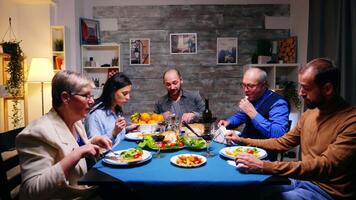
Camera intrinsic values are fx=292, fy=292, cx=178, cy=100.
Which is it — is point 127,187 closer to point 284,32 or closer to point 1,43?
point 1,43

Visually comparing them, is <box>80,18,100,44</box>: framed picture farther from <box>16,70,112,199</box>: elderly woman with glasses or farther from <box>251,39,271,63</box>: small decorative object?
<box>16,70,112,199</box>: elderly woman with glasses

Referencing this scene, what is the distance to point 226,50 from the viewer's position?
4547mm

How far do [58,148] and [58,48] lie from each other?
317 cm

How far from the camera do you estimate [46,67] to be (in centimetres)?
387

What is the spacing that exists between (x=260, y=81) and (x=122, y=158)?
1.39m

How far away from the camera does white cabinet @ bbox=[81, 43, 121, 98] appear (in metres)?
4.43

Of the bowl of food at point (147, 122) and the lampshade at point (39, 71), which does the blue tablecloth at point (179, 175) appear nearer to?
the bowl of food at point (147, 122)

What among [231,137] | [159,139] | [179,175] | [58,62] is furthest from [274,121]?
[58,62]

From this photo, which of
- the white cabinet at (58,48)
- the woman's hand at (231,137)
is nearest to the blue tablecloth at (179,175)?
the woman's hand at (231,137)

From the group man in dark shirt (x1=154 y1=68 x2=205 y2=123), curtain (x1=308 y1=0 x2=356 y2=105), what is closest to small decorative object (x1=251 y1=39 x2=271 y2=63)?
curtain (x1=308 y1=0 x2=356 y2=105)

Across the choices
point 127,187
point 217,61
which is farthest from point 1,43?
point 127,187

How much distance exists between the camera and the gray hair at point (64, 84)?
1.46 m

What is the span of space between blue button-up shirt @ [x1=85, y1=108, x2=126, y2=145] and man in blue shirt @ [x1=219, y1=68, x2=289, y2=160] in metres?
0.95

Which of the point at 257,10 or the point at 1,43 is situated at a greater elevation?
the point at 257,10
